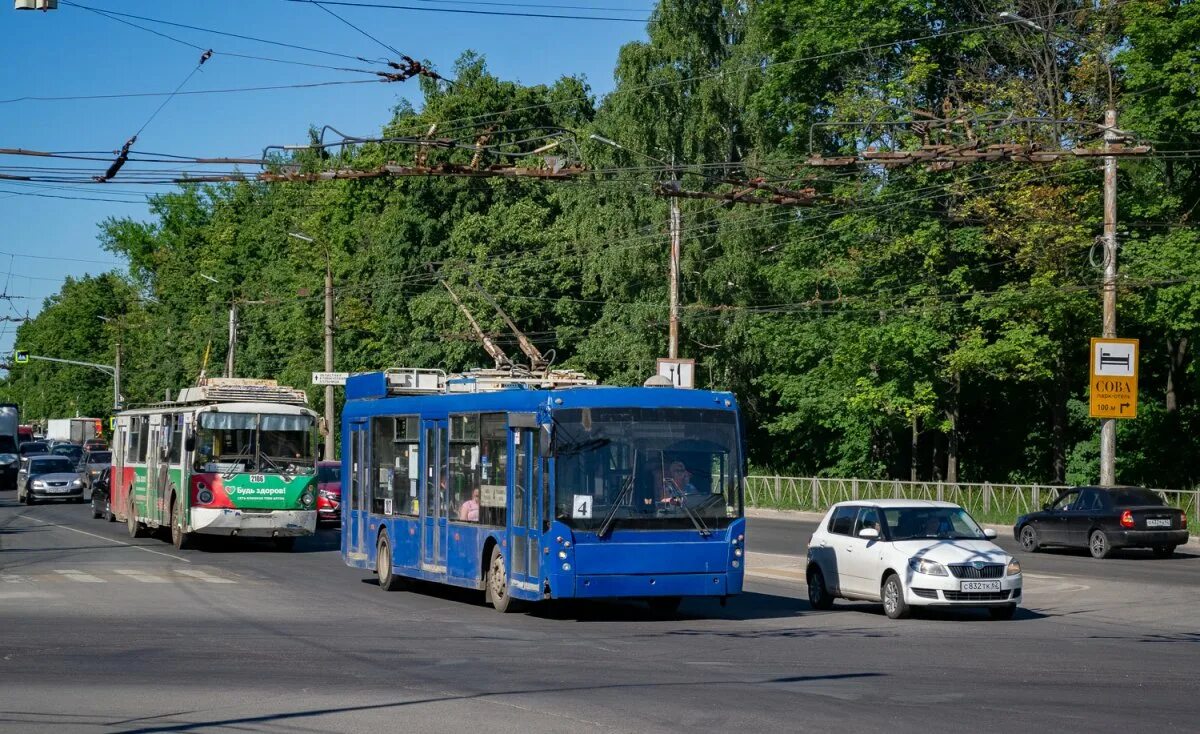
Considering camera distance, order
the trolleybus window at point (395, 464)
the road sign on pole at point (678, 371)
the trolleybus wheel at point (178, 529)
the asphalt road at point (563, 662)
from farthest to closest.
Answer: the road sign on pole at point (678, 371), the trolleybus wheel at point (178, 529), the trolleybus window at point (395, 464), the asphalt road at point (563, 662)

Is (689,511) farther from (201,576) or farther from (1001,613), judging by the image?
(201,576)

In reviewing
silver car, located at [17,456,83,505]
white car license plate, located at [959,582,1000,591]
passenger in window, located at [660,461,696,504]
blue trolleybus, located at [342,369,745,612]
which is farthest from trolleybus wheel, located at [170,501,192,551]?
silver car, located at [17,456,83,505]

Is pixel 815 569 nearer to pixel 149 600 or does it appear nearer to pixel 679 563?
pixel 679 563

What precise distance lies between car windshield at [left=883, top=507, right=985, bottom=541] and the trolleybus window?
21.4ft

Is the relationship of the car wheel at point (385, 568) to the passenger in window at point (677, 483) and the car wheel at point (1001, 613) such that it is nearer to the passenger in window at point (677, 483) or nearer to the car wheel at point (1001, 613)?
the passenger in window at point (677, 483)

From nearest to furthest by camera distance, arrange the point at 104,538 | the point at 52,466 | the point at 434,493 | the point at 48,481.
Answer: the point at 434,493, the point at 104,538, the point at 48,481, the point at 52,466

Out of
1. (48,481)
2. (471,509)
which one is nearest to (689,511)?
(471,509)

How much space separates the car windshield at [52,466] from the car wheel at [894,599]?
143 feet

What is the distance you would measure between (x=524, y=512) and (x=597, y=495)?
3.28 ft

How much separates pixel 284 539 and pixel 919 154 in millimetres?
21992

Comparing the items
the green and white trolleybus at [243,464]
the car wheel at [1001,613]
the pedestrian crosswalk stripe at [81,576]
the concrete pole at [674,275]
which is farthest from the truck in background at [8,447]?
the car wheel at [1001,613]

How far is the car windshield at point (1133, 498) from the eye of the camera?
31641 mm

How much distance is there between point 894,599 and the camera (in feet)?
63.0

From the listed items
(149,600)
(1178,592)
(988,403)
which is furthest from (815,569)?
(988,403)
